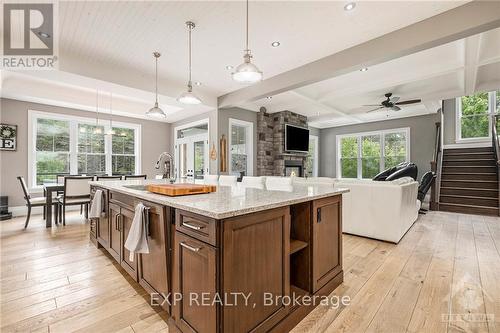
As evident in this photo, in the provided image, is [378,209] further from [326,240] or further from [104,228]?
[104,228]

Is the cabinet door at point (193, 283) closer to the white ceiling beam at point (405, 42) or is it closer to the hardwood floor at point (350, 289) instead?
the hardwood floor at point (350, 289)

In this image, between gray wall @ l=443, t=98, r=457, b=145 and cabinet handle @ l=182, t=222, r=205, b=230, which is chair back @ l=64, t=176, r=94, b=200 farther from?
gray wall @ l=443, t=98, r=457, b=145

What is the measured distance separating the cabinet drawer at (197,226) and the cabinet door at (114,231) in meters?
1.24

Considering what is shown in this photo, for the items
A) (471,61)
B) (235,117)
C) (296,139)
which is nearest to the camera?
(471,61)

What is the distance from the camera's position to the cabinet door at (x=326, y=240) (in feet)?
6.08

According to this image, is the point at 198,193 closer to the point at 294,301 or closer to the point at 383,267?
the point at 294,301

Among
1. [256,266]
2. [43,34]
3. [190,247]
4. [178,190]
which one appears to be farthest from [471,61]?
[43,34]

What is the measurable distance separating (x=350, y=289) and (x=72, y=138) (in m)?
6.76

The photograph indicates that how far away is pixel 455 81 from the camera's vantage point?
4.69 metres

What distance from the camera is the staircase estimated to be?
538cm

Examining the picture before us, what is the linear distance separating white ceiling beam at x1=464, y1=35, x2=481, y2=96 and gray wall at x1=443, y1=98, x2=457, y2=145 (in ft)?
11.8

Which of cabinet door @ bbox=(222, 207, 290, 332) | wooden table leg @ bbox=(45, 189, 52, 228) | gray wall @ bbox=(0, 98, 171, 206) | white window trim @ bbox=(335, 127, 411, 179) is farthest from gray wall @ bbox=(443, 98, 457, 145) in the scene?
gray wall @ bbox=(0, 98, 171, 206)

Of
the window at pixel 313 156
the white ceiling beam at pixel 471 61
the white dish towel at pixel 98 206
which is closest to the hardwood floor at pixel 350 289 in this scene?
the white dish towel at pixel 98 206

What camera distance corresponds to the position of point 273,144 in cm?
709
